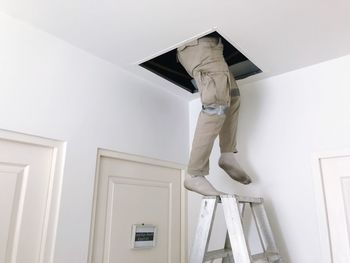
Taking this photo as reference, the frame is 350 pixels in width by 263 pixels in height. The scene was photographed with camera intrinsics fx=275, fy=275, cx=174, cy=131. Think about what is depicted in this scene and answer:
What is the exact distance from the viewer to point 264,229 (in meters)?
1.64

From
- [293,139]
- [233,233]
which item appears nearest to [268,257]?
[233,233]

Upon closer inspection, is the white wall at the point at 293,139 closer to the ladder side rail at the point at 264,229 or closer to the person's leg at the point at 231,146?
the ladder side rail at the point at 264,229

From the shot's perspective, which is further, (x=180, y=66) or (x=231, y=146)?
(x=180, y=66)

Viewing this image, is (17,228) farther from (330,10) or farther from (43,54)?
(330,10)

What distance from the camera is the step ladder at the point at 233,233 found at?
1.30m

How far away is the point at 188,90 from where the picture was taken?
2270 mm

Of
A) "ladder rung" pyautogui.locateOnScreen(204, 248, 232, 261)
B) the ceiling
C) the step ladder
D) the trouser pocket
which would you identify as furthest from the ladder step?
the ceiling

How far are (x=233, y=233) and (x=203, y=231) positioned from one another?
0.51 ft

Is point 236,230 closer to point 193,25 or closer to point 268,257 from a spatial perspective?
point 268,257

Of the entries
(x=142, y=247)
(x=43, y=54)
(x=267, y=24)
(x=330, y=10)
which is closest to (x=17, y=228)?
(x=142, y=247)

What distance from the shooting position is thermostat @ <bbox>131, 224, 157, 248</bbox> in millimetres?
1824

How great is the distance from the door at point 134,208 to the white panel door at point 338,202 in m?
1.03

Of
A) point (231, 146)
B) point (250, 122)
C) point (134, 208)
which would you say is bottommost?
point (134, 208)

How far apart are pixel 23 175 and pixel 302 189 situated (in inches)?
64.3
